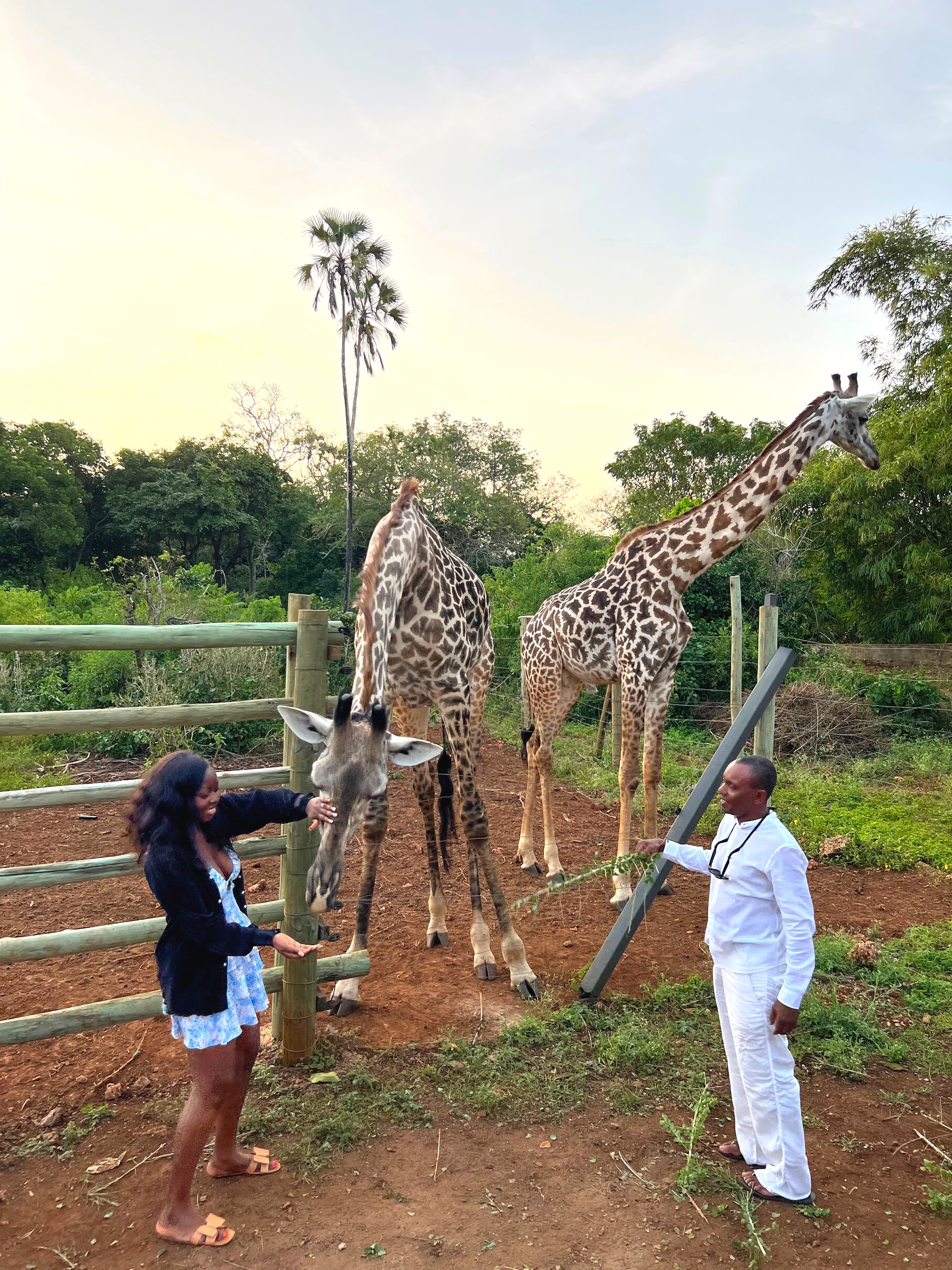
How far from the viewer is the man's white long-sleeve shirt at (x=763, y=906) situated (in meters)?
2.61

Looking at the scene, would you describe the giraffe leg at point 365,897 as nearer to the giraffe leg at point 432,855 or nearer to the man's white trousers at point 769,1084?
the giraffe leg at point 432,855

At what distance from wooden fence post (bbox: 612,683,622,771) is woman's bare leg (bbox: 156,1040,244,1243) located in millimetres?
6890

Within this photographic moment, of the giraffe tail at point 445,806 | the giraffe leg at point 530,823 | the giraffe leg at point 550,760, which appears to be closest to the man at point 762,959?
the giraffe tail at point 445,806

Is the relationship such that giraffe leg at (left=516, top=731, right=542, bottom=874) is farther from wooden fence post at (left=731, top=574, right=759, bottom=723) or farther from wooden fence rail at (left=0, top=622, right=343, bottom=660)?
wooden fence rail at (left=0, top=622, right=343, bottom=660)

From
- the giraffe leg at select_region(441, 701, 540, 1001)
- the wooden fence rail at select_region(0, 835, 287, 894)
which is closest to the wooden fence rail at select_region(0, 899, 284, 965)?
the wooden fence rail at select_region(0, 835, 287, 894)

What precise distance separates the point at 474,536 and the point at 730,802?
921 inches

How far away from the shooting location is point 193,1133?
2.54 meters

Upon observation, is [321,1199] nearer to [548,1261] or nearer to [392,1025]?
[548,1261]

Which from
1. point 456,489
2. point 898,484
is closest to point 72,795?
point 898,484

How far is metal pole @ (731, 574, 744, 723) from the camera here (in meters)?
8.08

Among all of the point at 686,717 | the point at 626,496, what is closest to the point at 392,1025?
the point at 686,717

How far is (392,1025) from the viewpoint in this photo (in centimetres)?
404

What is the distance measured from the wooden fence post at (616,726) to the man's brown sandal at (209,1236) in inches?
272

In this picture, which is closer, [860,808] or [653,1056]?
[653,1056]
